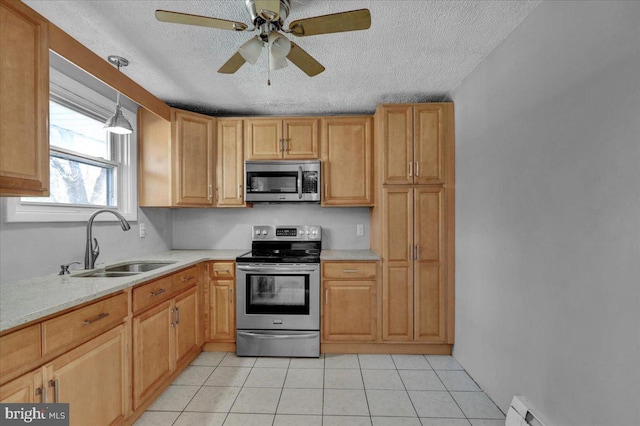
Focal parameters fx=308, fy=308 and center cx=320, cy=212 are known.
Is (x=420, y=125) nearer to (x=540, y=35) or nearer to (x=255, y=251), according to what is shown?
(x=540, y=35)

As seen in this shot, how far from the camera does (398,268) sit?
283 cm

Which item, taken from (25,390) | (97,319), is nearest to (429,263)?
(97,319)

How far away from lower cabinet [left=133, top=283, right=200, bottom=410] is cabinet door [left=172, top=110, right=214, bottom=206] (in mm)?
916

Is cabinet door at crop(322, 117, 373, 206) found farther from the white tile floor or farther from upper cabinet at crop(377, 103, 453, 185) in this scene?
the white tile floor

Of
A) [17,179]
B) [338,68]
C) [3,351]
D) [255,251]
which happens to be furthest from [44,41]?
[255,251]

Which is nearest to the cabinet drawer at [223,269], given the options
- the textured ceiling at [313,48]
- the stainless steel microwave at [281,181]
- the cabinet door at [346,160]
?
the stainless steel microwave at [281,181]

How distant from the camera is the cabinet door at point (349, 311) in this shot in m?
2.85

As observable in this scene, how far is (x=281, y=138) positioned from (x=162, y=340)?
209 centimetres

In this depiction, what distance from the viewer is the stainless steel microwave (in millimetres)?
3131

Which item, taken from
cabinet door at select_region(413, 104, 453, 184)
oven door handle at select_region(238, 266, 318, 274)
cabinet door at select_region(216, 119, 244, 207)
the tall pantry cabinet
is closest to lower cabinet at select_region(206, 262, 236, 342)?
oven door handle at select_region(238, 266, 318, 274)

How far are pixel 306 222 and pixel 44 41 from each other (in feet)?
8.32

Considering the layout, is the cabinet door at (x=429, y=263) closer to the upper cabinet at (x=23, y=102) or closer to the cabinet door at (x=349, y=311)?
the cabinet door at (x=349, y=311)

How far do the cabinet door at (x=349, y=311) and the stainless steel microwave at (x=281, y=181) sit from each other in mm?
922

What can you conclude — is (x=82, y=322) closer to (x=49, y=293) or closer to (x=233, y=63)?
(x=49, y=293)
